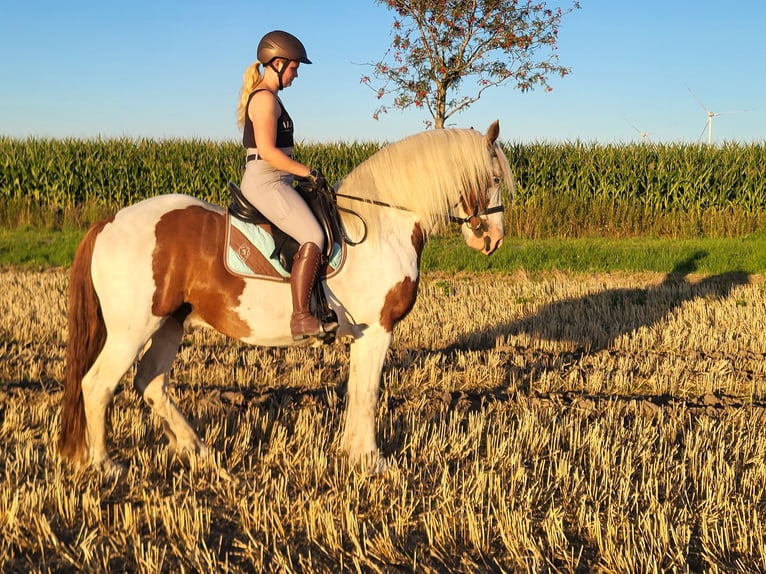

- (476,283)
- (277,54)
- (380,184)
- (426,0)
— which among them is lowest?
(476,283)

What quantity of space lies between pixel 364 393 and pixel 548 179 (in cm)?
1706

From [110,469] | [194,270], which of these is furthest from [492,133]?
[110,469]

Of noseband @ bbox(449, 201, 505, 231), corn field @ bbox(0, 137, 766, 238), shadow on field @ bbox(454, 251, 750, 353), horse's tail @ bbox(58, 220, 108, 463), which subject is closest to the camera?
horse's tail @ bbox(58, 220, 108, 463)

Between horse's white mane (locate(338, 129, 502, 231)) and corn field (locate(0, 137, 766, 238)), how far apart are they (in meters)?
14.2

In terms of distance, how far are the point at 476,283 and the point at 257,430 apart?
325 inches

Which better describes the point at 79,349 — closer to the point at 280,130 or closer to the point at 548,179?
the point at 280,130

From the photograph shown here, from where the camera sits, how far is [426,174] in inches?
196

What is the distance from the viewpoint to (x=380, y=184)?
504 centimetres

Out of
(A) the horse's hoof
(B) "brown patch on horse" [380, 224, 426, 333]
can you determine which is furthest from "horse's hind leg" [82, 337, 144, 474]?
(B) "brown patch on horse" [380, 224, 426, 333]

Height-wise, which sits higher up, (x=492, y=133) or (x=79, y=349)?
(x=492, y=133)

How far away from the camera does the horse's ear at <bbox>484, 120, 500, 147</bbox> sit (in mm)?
4852

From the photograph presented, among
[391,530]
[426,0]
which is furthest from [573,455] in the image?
[426,0]

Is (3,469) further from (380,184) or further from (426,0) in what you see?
(426,0)

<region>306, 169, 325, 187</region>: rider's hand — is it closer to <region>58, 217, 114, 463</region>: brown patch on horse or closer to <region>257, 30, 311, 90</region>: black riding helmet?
<region>257, 30, 311, 90</region>: black riding helmet
